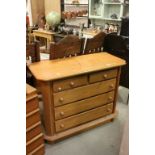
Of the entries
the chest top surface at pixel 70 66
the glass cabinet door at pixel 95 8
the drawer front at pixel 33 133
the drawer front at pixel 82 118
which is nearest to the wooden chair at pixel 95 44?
the chest top surface at pixel 70 66

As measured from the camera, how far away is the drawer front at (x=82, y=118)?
1847mm

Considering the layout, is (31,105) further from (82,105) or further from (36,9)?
(36,9)

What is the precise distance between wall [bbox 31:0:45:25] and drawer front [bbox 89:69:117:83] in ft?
9.17

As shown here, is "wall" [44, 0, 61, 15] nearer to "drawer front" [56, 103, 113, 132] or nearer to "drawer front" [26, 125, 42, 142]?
"drawer front" [56, 103, 113, 132]

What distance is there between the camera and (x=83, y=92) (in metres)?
1.85

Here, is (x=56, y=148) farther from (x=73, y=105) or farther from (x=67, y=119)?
(x=73, y=105)

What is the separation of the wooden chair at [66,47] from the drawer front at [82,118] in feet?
2.08

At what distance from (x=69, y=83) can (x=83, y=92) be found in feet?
0.70

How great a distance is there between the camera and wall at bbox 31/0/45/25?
4.05 metres

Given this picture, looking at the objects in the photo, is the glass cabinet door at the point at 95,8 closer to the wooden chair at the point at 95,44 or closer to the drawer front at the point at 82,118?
the wooden chair at the point at 95,44

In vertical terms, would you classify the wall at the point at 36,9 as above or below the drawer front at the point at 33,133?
above

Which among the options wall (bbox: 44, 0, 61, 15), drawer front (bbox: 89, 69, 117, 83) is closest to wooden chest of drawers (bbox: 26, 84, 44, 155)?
drawer front (bbox: 89, 69, 117, 83)
